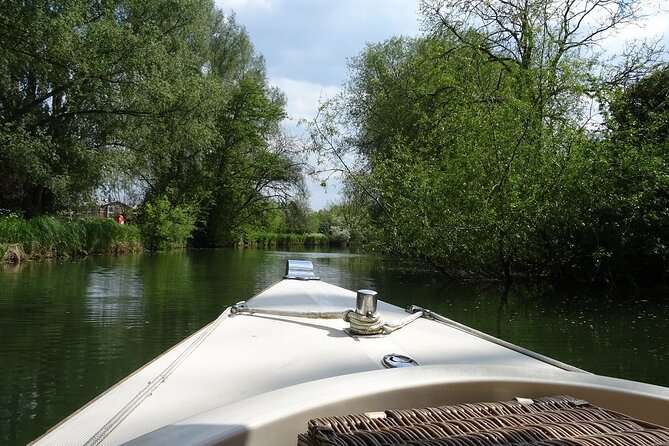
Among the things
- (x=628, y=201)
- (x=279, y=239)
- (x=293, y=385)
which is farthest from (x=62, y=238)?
(x=279, y=239)

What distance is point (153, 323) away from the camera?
551 cm

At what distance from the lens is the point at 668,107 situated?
990cm

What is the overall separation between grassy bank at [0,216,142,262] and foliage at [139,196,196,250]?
2.22 meters

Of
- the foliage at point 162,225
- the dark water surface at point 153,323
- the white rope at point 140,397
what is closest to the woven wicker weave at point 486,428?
the white rope at point 140,397

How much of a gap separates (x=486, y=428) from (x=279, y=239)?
125 ft

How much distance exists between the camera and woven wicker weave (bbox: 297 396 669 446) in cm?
81

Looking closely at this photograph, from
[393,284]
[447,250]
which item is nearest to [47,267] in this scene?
[393,284]

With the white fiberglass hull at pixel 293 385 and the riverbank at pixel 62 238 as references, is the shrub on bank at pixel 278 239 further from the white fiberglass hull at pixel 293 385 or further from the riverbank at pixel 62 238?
the white fiberglass hull at pixel 293 385

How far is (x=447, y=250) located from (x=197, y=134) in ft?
30.4

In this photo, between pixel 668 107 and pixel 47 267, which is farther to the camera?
pixel 47 267

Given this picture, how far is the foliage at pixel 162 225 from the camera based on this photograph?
21.1 m

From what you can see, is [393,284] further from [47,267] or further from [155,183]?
[155,183]

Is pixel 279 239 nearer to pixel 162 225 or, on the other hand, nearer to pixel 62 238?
pixel 162 225

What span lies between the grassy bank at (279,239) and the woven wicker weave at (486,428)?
98.0 ft
